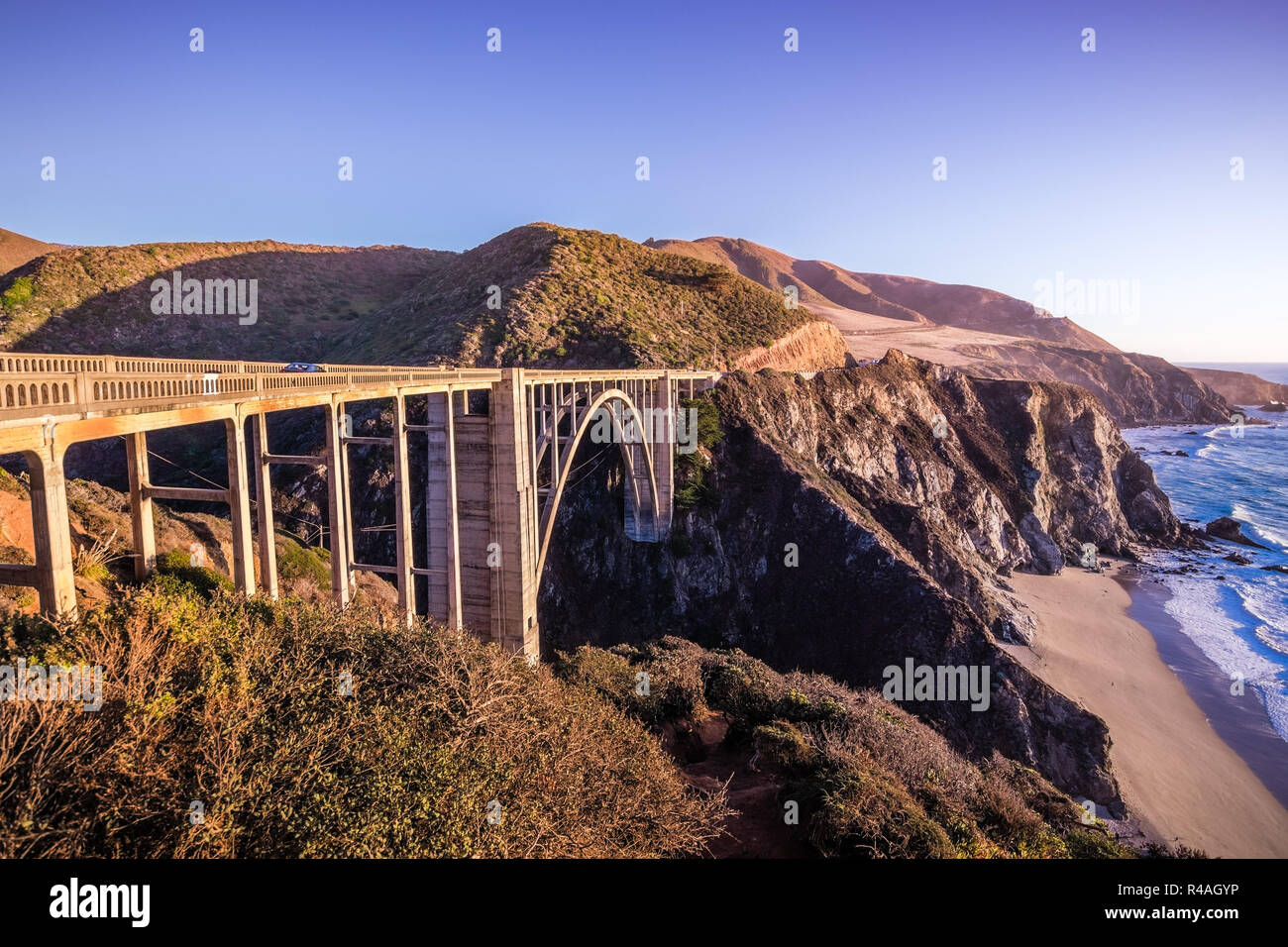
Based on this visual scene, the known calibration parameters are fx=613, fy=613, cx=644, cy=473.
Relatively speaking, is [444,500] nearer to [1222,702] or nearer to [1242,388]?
[1222,702]

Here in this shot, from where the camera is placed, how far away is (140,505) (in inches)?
399

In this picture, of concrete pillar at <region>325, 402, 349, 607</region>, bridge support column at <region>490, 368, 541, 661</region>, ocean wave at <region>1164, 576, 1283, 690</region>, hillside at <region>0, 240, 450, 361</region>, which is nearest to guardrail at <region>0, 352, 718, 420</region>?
concrete pillar at <region>325, 402, 349, 607</region>

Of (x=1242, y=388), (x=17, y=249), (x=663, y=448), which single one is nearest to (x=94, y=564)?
(x=663, y=448)

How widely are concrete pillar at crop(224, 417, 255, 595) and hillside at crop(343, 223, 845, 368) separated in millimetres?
34296

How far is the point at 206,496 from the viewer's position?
33.0 feet

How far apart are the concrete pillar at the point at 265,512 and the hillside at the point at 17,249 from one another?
9120 centimetres

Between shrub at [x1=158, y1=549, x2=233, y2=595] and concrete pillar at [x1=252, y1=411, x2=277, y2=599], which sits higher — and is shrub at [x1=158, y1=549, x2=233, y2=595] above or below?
below

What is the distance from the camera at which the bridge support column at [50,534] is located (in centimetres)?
690

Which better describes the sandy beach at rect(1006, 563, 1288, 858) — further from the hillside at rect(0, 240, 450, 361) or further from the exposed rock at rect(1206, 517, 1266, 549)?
the hillside at rect(0, 240, 450, 361)

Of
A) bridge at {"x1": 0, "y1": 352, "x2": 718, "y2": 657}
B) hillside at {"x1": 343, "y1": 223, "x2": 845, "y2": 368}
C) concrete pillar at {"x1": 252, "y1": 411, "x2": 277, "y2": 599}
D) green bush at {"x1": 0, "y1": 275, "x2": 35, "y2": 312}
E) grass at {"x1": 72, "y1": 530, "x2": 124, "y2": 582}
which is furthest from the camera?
green bush at {"x1": 0, "y1": 275, "x2": 35, "y2": 312}

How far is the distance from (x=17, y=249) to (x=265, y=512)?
104044mm

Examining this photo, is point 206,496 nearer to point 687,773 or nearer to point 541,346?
point 687,773

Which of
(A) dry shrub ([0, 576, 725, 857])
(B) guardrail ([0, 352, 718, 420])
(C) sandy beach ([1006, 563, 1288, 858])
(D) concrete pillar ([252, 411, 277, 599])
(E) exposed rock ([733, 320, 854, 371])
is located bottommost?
(C) sandy beach ([1006, 563, 1288, 858])

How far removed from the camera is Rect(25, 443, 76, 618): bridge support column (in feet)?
22.6
